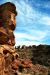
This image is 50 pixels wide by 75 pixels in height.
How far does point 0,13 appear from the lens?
2370 inches

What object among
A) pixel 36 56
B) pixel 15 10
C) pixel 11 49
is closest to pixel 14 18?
pixel 15 10

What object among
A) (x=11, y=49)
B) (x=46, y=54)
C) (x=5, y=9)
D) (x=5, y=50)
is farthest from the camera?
(x=46, y=54)

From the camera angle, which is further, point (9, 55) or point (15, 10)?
point (15, 10)

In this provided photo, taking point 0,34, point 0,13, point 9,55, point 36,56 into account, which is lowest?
point 36,56

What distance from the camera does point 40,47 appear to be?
581ft

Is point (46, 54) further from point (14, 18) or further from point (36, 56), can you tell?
point (14, 18)

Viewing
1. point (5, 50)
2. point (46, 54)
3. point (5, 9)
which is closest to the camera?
point (5, 50)

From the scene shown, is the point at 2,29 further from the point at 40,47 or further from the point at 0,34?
the point at 40,47

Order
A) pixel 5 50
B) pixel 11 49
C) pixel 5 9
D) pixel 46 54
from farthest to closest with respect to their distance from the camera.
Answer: pixel 46 54, pixel 5 9, pixel 11 49, pixel 5 50

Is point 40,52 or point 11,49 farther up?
point 11,49

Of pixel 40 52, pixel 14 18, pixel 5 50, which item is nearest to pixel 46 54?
pixel 40 52

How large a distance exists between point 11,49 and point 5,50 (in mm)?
4819

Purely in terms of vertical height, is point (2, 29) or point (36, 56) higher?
point (2, 29)

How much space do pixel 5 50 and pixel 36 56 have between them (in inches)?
4909
